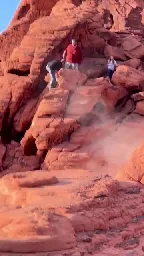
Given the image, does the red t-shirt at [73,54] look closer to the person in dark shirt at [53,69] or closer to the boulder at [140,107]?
the person in dark shirt at [53,69]

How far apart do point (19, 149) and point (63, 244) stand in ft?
24.3

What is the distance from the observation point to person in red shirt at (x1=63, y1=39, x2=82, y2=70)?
13.5 meters

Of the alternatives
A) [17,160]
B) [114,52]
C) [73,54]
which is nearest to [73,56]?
[73,54]

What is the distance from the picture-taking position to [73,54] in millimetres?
13562

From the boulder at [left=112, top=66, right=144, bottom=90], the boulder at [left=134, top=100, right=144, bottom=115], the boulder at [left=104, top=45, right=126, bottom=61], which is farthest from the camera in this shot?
the boulder at [left=104, top=45, right=126, bottom=61]

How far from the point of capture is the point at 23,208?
6418mm

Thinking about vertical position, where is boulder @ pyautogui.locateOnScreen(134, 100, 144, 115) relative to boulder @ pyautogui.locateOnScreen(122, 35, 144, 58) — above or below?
below

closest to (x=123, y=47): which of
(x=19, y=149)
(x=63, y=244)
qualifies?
(x=19, y=149)

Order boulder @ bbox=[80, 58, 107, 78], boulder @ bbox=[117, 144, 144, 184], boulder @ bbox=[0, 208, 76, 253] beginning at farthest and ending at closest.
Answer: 1. boulder @ bbox=[80, 58, 107, 78]
2. boulder @ bbox=[117, 144, 144, 184]
3. boulder @ bbox=[0, 208, 76, 253]

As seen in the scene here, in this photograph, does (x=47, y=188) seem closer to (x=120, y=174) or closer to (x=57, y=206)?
(x=57, y=206)

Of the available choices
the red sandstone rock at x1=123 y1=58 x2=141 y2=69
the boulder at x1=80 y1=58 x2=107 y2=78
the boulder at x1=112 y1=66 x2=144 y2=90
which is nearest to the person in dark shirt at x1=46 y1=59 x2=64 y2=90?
the boulder at x1=80 y1=58 x2=107 y2=78

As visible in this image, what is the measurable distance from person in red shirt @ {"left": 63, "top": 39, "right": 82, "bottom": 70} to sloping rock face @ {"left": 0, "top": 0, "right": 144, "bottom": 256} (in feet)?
1.12

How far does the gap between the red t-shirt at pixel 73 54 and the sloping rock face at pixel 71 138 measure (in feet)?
1.38

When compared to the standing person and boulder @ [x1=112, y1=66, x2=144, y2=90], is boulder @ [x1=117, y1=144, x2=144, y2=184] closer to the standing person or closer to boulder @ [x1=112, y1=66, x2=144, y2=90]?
boulder @ [x1=112, y1=66, x2=144, y2=90]
